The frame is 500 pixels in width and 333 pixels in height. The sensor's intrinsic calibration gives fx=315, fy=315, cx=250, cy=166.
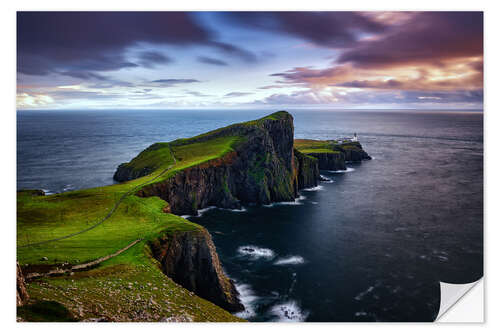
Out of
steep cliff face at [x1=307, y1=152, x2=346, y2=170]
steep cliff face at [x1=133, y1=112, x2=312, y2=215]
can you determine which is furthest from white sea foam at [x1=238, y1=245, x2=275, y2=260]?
steep cliff face at [x1=307, y1=152, x2=346, y2=170]

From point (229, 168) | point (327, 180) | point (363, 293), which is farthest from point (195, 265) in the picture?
point (327, 180)

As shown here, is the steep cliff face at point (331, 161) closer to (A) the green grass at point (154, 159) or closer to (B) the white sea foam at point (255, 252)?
(A) the green grass at point (154, 159)

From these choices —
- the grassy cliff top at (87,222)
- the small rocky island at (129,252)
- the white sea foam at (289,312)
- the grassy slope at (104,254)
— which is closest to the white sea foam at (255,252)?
the small rocky island at (129,252)

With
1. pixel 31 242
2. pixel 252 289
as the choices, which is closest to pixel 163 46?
pixel 31 242

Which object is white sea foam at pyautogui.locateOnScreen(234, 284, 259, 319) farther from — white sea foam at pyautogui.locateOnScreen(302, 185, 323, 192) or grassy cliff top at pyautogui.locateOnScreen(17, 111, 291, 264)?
white sea foam at pyautogui.locateOnScreen(302, 185, 323, 192)

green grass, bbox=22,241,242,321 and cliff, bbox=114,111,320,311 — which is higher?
cliff, bbox=114,111,320,311
